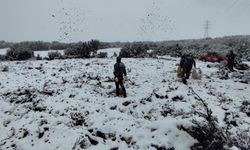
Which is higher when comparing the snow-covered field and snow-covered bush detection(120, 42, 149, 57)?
snow-covered bush detection(120, 42, 149, 57)

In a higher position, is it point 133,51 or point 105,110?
point 133,51

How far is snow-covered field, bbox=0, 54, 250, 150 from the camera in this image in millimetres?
11242

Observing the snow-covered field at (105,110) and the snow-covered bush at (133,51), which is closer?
the snow-covered field at (105,110)

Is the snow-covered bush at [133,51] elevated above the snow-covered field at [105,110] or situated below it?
above

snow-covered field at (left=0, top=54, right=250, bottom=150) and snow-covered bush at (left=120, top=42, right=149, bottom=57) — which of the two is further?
snow-covered bush at (left=120, top=42, right=149, bottom=57)

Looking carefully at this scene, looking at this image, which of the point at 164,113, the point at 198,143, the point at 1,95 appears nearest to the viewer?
the point at 198,143

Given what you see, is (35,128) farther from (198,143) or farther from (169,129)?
(198,143)

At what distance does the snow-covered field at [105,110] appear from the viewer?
11.2 meters

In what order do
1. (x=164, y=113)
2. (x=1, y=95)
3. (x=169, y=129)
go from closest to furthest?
(x=169, y=129) → (x=164, y=113) → (x=1, y=95)

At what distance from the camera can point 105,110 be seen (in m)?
13.8

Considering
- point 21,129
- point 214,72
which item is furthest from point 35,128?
point 214,72

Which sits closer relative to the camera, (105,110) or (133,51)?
(105,110)

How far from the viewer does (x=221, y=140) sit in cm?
962

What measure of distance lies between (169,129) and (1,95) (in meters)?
9.63
